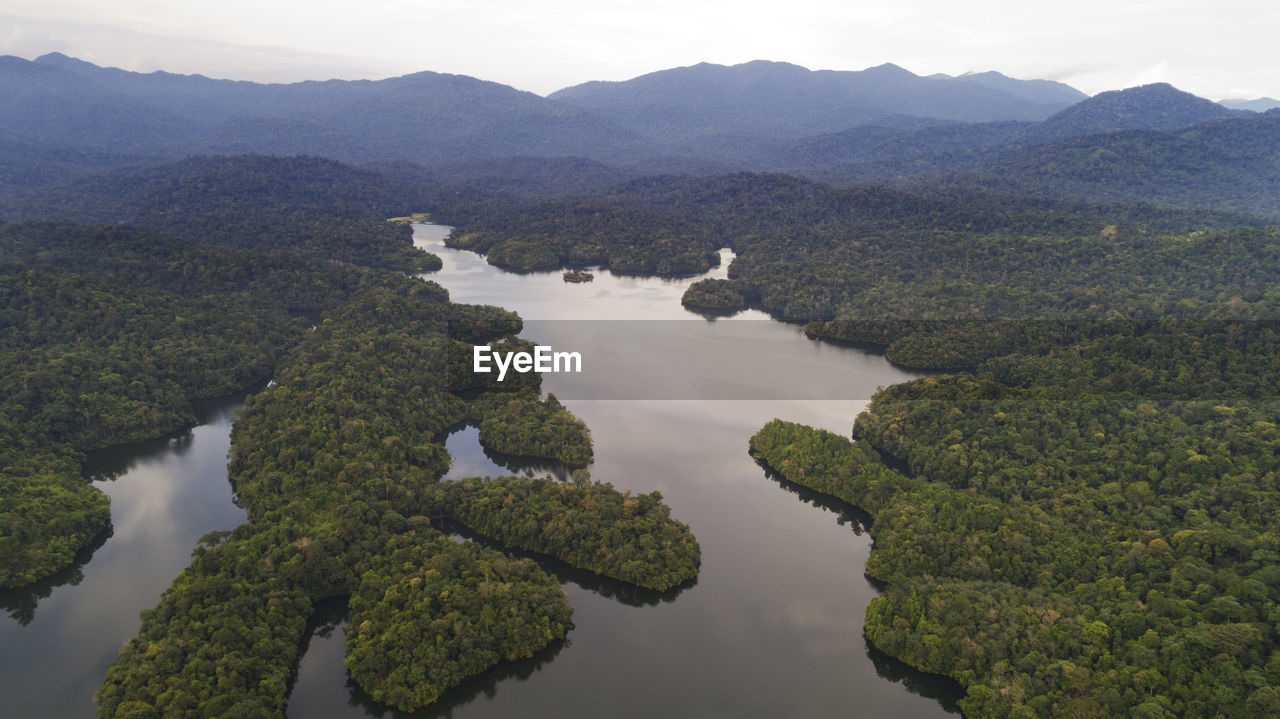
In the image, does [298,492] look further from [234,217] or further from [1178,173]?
[1178,173]

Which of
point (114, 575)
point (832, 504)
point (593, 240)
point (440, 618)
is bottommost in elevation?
point (114, 575)

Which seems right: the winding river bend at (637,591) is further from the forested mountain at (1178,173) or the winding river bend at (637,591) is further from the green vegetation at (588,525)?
the forested mountain at (1178,173)

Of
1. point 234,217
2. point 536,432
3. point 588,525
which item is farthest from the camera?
point 234,217

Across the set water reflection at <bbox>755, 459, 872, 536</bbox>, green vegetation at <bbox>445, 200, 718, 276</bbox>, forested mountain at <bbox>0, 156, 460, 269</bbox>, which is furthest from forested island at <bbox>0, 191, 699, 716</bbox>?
green vegetation at <bbox>445, 200, 718, 276</bbox>

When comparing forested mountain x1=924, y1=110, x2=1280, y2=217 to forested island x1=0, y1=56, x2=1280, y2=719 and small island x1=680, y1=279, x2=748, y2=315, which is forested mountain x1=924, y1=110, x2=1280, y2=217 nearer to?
forested island x1=0, y1=56, x2=1280, y2=719

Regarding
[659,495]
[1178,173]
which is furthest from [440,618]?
[1178,173]

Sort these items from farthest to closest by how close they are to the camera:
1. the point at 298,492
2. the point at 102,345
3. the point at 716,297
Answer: the point at 716,297
the point at 102,345
the point at 298,492

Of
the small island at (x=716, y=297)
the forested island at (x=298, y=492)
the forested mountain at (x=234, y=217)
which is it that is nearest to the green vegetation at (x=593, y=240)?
the forested mountain at (x=234, y=217)
